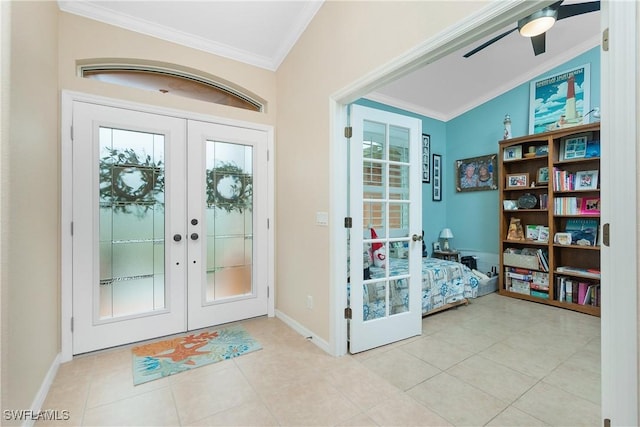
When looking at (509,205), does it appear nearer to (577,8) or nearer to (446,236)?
(446,236)

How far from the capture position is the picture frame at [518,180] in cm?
405

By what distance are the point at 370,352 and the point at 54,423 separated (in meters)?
2.12

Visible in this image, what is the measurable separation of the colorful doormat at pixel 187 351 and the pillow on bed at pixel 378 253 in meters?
1.31

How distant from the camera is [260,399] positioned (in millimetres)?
1803

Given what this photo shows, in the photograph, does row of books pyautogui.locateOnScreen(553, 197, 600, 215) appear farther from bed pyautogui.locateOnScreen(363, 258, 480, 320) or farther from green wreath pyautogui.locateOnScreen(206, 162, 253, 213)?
green wreath pyautogui.locateOnScreen(206, 162, 253, 213)

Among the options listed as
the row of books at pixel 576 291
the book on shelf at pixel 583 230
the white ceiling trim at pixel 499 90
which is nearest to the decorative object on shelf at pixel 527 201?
the book on shelf at pixel 583 230

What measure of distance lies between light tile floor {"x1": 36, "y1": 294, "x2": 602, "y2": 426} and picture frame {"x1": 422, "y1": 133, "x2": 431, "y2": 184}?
3001 mm

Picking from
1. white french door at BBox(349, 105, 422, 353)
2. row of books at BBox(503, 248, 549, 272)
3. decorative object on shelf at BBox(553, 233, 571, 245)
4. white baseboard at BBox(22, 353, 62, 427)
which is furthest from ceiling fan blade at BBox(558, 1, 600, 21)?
white baseboard at BBox(22, 353, 62, 427)

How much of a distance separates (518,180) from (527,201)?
350 mm

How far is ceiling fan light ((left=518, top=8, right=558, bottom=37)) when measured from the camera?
2.29 meters

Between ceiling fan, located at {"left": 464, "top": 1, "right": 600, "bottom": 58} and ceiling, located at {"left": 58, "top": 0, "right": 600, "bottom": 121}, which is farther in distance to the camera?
ceiling, located at {"left": 58, "top": 0, "right": 600, "bottom": 121}

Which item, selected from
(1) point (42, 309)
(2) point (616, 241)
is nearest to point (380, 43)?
(2) point (616, 241)

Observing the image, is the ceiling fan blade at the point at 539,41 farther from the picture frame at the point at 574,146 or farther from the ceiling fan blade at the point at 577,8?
the picture frame at the point at 574,146

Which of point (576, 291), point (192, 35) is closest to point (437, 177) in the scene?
point (576, 291)
